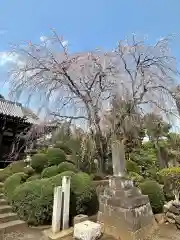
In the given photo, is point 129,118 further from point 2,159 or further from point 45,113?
point 2,159

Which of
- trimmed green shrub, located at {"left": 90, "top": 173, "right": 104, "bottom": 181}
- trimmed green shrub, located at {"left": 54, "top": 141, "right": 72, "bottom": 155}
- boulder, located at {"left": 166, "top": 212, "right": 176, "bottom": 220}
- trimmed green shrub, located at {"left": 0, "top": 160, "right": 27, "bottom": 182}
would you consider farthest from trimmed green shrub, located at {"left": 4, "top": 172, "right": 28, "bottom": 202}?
boulder, located at {"left": 166, "top": 212, "right": 176, "bottom": 220}

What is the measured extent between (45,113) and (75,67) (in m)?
2.07

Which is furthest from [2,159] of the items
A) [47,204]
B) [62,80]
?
[47,204]

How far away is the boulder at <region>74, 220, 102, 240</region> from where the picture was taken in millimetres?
4707

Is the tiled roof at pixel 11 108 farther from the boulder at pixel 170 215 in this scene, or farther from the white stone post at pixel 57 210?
the boulder at pixel 170 215

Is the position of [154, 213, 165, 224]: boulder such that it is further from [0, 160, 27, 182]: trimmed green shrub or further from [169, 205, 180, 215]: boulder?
[0, 160, 27, 182]: trimmed green shrub

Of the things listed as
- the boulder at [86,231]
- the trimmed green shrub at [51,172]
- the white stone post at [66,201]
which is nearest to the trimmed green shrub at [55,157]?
the trimmed green shrub at [51,172]

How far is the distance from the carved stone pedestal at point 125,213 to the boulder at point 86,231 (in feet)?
1.93

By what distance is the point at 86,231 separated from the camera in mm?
4715

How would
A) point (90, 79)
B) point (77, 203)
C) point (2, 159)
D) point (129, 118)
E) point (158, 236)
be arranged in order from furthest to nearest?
point (2, 159) < point (90, 79) < point (129, 118) < point (77, 203) < point (158, 236)

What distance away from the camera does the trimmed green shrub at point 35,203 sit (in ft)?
18.6

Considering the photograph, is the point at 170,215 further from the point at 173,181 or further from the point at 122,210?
the point at 122,210

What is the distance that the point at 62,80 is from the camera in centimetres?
860

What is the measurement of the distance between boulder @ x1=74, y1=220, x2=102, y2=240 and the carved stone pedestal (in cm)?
59
